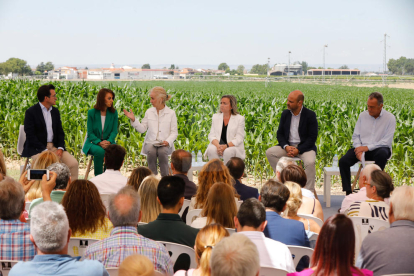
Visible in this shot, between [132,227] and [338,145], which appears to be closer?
[132,227]

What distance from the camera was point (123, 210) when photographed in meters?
2.54

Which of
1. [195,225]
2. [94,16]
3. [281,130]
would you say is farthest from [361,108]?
[195,225]

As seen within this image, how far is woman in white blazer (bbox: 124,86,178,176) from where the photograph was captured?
6.55m

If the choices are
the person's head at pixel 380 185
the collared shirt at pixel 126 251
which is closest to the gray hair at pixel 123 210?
the collared shirt at pixel 126 251

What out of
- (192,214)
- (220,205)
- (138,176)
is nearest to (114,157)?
(138,176)

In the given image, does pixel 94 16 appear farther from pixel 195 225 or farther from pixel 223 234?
pixel 223 234

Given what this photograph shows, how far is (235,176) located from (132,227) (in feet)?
6.81

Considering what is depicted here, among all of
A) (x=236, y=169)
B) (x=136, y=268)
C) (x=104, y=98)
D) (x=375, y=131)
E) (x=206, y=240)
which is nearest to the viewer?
(x=136, y=268)

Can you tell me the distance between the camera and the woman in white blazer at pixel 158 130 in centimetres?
655

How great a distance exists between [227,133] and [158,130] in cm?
108

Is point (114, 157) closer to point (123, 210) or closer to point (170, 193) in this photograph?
point (170, 193)

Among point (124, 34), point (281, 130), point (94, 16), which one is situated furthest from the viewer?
point (124, 34)

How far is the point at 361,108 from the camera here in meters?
9.55

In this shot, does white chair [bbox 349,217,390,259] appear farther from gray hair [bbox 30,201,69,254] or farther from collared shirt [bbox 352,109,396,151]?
collared shirt [bbox 352,109,396,151]
